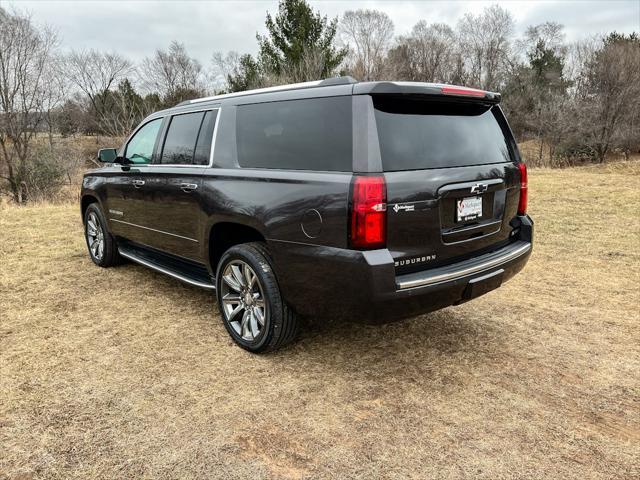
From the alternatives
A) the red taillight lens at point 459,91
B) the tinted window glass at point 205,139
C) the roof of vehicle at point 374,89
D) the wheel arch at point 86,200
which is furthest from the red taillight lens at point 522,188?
the wheel arch at point 86,200

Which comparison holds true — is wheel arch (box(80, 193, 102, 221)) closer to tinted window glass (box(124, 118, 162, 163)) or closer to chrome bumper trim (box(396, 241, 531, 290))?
tinted window glass (box(124, 118, 162, 163))

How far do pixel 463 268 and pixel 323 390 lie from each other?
46.9 inches

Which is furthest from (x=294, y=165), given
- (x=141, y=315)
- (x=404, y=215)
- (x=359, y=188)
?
(x=141, y=315)

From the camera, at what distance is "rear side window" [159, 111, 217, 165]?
3.86m

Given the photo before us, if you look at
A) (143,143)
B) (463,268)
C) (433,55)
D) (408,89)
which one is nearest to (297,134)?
(408,89)

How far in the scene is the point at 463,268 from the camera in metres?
3.02

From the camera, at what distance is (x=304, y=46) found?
27.6 m

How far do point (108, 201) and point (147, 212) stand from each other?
1.05m

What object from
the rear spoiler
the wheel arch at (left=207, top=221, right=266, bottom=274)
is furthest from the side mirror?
the rear spoiler

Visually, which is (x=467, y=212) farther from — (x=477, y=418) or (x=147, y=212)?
(x=147, y=212)

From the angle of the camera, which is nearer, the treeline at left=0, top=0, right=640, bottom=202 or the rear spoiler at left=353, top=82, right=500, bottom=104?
the rear spoiler at left=353, top=82, right=500, bottom=104

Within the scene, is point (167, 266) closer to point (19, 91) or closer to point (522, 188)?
point (522, 188)

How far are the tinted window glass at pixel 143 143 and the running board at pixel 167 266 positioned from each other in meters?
0.96

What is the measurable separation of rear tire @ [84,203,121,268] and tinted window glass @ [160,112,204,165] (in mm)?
1665
